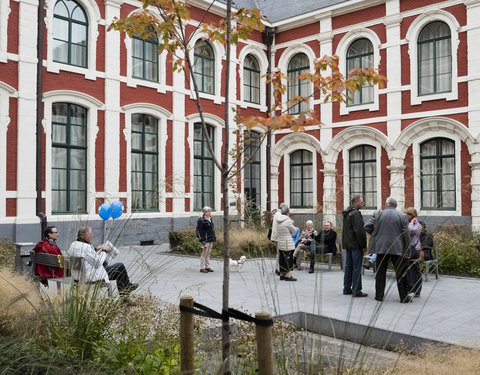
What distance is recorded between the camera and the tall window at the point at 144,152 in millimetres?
17375

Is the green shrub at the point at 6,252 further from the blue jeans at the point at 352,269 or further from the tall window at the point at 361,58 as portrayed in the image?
the tall window at the point at 361,58

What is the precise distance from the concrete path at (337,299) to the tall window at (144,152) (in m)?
6.65

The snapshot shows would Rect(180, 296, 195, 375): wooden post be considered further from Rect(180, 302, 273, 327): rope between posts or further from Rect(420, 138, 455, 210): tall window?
Rect(420, 138, 455, 210): tall window

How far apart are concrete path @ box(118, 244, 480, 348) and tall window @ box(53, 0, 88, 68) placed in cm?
818

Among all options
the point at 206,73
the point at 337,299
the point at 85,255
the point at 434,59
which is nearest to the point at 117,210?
the point at 85,255

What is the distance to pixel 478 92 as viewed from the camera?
1653 cm

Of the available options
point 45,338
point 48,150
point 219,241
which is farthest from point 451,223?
point 45,338

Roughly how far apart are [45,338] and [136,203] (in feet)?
4.43

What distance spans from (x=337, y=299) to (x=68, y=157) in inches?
415

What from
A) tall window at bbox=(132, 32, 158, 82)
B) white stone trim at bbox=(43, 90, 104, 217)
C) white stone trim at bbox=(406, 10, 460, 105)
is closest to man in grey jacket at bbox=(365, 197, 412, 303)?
white stone trim at bbox=(43, 90, 104, 217)

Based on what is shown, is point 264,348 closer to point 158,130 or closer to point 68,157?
point 68,157

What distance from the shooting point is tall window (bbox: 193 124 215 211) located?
19141 millimetres

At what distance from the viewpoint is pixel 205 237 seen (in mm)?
11203

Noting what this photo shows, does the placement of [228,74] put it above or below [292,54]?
below
